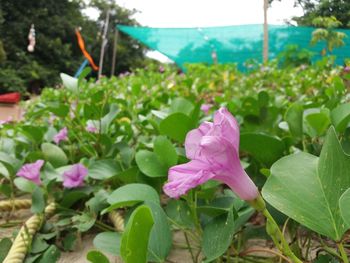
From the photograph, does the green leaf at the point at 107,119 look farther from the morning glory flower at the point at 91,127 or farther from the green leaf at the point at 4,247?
the green leaf at the point at 4,247

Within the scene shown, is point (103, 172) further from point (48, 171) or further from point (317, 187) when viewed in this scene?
point (317, 187)

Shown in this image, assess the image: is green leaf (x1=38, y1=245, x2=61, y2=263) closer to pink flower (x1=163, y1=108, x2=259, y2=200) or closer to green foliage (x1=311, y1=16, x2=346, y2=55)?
pink flower (x1=163, y1=108, x2=259, y2=200)

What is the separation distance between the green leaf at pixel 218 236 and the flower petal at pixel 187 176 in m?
0.07

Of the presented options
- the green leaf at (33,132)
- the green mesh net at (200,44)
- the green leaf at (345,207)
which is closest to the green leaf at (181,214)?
the green leaf at (345,207)

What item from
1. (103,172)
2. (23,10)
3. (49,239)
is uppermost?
(23,10)

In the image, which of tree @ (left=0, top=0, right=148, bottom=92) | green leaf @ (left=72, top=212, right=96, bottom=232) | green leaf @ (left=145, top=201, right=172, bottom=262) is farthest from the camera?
Answer: tree @ (left=0, top=0, right=148, bottom=92)

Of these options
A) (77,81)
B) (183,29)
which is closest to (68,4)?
(183,29)

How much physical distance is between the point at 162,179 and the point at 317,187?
306mm

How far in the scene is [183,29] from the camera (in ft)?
15.0

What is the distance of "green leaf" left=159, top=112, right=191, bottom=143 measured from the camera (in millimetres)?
643

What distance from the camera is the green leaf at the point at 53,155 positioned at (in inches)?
36.6

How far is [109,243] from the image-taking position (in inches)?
19.6

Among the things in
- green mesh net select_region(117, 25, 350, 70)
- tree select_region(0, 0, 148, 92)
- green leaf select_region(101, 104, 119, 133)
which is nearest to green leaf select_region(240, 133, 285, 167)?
green leaf select_region(101, 104, 119, 133)

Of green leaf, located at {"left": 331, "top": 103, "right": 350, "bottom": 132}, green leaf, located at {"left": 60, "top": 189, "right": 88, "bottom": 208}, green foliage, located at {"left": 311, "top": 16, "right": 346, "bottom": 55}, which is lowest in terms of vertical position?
green leaf, located at {"left": 60, "top": 189, "right": 88, "bottom": 208}
